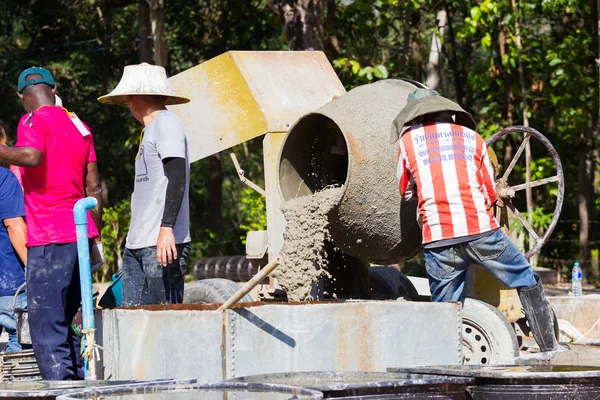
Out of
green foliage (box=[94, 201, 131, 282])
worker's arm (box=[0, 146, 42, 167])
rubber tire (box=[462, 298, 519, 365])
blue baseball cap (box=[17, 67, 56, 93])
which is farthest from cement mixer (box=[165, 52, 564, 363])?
green foliage (box=[94, 201, 131, 282])

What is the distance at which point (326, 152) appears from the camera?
7.00 metres

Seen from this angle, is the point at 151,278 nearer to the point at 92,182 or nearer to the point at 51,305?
the point at 51,305

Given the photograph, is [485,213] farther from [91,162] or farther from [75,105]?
[75,105]

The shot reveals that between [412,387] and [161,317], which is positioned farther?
[161,317]

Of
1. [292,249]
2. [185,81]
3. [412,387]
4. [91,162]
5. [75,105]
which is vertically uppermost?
[75,105]

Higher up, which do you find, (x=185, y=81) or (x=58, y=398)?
(x=185, y=81)

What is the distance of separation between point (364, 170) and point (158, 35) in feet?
28.6

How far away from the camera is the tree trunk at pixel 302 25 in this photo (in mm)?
11602

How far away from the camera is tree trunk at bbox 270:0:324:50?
1160 centimetres

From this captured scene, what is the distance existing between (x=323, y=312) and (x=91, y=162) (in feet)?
6.14

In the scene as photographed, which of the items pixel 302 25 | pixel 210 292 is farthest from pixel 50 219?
pixel 302 25

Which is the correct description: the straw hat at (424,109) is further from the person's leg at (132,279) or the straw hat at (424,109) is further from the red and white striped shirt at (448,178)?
the person's leg at (132,279)

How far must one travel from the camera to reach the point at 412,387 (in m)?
3.56

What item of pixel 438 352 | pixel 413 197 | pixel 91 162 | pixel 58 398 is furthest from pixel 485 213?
pixel 58 398
